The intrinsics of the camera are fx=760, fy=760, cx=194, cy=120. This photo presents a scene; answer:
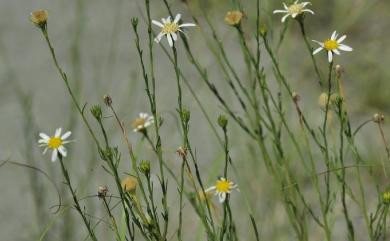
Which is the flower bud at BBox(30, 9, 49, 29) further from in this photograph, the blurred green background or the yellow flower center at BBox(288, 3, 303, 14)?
the blurred green background

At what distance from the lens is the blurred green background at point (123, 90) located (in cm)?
212

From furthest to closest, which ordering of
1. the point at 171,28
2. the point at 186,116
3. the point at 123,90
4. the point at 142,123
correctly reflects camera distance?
1. the point at 123,90
2. the point at 142,123
3. the point at 171,28
4. the point at 186,116

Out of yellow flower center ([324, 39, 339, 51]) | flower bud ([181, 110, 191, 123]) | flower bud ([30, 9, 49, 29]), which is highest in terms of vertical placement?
flower bud ([30, 9, 49, 29])

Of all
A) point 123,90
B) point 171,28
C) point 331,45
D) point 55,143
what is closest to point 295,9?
point 331,45

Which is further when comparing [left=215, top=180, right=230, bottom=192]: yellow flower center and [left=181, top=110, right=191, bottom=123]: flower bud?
[left=215, top=180, right=230, bottom=192]: yellow flower center

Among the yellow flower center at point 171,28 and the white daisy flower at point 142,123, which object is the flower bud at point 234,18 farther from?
the white daisy flower at point 142,123

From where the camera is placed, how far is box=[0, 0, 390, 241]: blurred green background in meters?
2.12

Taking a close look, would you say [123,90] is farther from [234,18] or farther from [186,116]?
[186,116]

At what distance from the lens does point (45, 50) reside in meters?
2.91

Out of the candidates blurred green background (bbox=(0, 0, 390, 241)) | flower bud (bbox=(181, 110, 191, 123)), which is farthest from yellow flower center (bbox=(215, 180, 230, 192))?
blurred green background (bbox=(0, 0, 390, 241))

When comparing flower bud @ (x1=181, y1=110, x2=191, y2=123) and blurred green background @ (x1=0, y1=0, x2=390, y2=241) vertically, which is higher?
blurred green background @ (x1=0, y1=0, x2=390, y2=241)

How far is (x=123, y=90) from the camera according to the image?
105 inches

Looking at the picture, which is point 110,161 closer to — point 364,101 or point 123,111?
point 123,111

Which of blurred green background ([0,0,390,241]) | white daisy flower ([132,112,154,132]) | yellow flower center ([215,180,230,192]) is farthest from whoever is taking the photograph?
blurred green background ([0,0,390,241])
